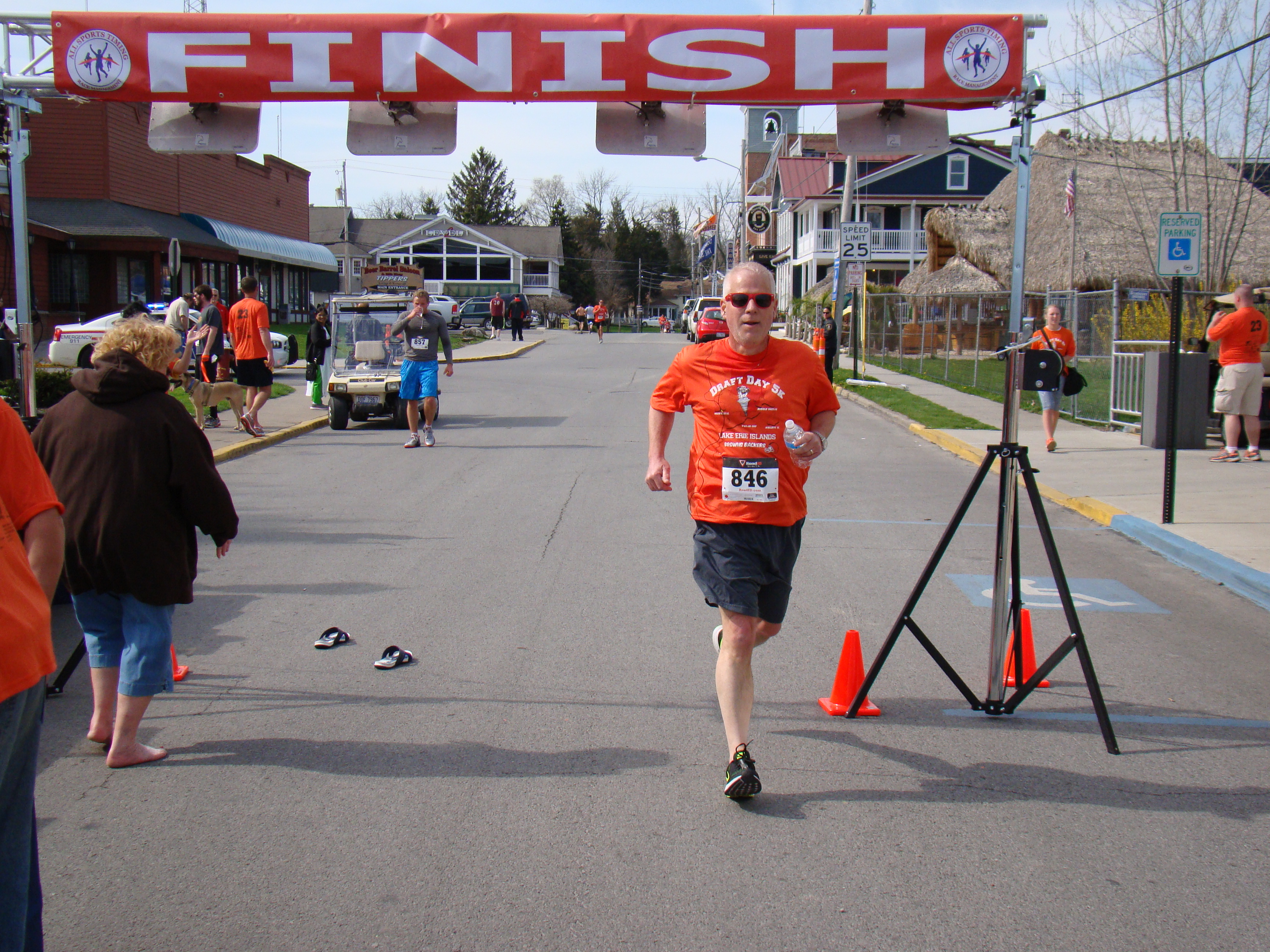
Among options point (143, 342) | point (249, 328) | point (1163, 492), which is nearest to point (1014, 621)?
point (143, 342)

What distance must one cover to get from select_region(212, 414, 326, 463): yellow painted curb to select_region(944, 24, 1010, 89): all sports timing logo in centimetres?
856

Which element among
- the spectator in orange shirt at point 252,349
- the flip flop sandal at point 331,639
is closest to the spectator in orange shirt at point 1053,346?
the flip flop sandal at point 331,639

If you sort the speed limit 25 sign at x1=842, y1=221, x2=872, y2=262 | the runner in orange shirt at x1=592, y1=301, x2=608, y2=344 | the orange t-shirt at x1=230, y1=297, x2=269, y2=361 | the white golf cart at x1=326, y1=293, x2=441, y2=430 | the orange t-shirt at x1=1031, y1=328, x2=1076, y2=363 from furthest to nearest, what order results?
the runner in orange shirt at x1=592, y1=301, x2=608, y2=344
the speed limit 25 sign at x1=842, y1=221, x2=872, y2=262
the white golf cart at x1=326, y1=293, x2=441, y2=430
the orange t-shirt at x1=230, y1=297, x2=269, y2=361
the orange t-shirt at x1=1031, y1=328, x2=1076, y2=363

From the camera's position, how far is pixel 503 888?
3.43 metres

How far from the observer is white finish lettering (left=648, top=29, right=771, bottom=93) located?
6.49 metres

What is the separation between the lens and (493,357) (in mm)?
33875

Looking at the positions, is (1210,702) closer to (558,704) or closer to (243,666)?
(558,704)

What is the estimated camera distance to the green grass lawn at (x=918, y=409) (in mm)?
16625

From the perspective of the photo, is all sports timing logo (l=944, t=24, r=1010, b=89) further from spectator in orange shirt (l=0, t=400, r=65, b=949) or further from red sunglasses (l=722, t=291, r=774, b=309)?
Result: spectator in orange shirt (l=0, t=400, r=65, b=949)

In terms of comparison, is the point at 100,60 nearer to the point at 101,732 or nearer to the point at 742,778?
the point at 101,732

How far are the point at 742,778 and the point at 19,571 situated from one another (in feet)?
8.28

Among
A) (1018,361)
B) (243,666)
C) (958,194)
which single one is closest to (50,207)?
(243,666)

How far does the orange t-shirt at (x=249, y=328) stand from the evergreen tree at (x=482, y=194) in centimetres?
9227

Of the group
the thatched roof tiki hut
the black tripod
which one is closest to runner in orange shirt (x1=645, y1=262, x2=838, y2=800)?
the black tripod
